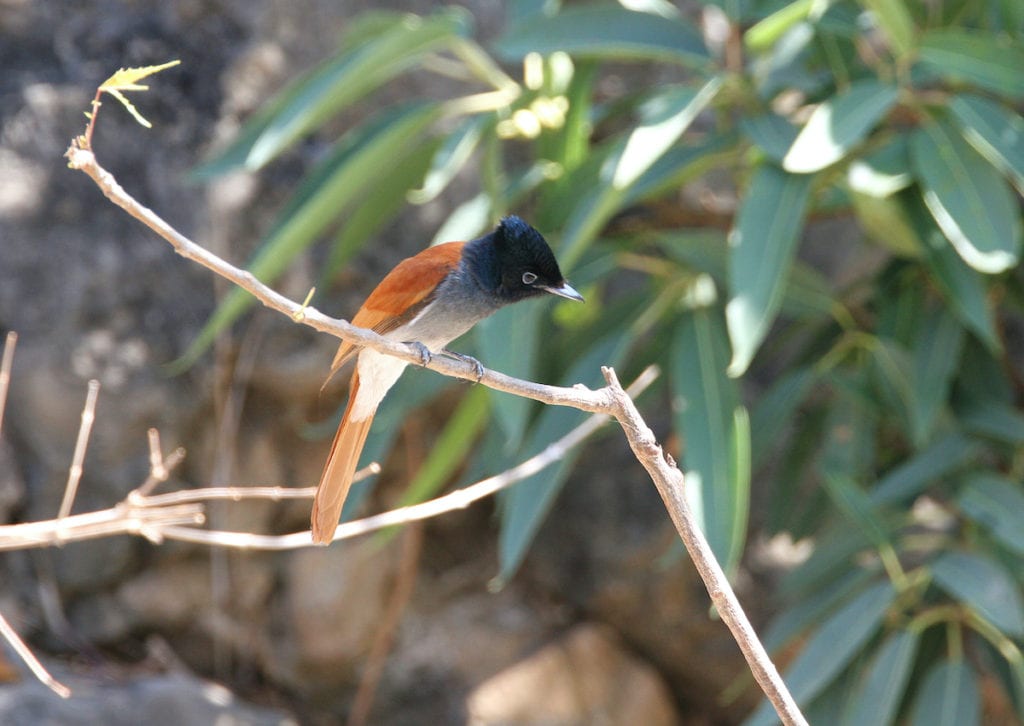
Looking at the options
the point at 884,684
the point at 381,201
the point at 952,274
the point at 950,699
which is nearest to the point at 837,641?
the point at 884,684

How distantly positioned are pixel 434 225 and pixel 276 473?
0.96m

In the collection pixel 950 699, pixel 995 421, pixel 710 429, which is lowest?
pixel 950 699

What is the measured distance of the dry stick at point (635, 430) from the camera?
3.57 feet

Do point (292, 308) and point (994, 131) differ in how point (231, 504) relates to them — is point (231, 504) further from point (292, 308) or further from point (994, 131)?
point (292, 308)

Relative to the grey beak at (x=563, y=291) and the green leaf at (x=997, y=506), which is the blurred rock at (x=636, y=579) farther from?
the grey beak at (x=563, y=291)

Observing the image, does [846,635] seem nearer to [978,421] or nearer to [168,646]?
[978,421]

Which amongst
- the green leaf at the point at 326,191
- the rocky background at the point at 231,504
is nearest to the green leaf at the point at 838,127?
the green leaf at the point at 326,191

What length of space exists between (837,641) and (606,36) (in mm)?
1598

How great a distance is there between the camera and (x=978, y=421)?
298 cm

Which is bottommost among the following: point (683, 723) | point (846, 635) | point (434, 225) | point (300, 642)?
point (683, 723)

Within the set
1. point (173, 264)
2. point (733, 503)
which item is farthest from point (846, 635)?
point (173, 264)

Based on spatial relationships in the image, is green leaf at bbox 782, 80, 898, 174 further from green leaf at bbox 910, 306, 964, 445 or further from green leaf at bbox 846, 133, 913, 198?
green leaf at bbox 910, 306, 964, 445

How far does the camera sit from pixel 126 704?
3.12 metres

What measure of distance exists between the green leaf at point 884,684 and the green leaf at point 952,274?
2.48 feet
